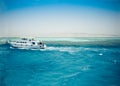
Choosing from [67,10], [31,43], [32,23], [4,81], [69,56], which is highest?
[67,10]

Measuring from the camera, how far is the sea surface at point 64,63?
1.78m

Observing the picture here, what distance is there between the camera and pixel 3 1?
184 centimetres

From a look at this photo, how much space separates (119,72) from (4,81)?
109 cm

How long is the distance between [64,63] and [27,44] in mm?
404

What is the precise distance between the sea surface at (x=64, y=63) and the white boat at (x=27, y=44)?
0.04 m

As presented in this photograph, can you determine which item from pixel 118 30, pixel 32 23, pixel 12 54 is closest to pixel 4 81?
pixel 12 54

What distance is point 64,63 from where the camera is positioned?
6.00ft

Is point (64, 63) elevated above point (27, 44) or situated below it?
below

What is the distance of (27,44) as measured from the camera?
6.10ft

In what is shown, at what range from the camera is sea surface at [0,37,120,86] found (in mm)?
1779

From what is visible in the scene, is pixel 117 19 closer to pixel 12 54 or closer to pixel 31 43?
pixel 31 43

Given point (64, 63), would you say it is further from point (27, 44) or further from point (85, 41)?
point (27, 44)

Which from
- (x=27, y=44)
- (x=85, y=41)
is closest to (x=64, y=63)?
(x=85, y=41)

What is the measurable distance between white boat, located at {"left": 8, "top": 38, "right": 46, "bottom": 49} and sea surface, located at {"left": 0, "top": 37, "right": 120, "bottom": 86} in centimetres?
4
